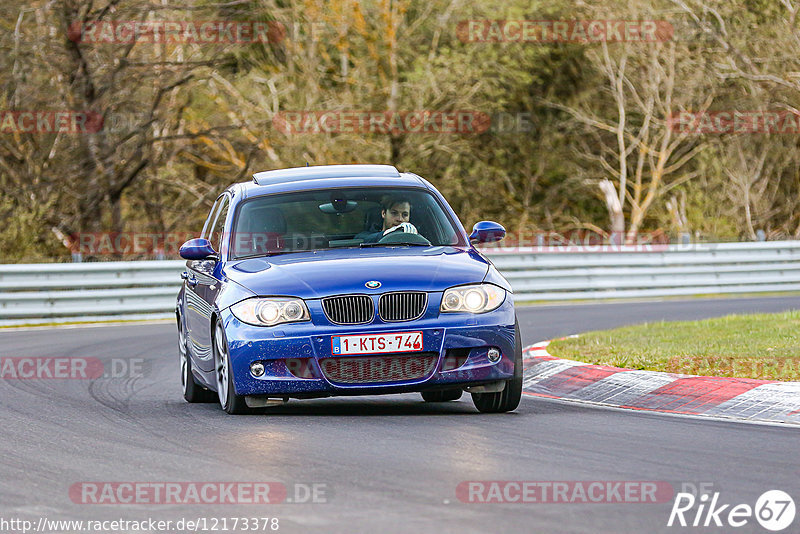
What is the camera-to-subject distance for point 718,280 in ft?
88.8

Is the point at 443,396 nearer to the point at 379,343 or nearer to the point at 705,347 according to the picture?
the point at 379,343

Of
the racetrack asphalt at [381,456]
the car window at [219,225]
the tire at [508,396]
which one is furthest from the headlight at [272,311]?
the car window at [219,225]

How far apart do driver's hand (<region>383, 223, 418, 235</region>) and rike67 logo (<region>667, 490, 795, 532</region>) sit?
15.2 ft

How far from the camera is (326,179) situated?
11.2 m

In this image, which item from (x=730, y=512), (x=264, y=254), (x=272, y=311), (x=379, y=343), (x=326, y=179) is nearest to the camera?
(x=730, y=512)

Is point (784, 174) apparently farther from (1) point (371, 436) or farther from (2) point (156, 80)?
(1) point (371, 436)

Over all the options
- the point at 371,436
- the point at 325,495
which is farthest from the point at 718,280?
the point at 325,495

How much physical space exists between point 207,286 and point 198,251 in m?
0.30

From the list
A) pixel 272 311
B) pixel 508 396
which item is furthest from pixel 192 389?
pixel 508 396

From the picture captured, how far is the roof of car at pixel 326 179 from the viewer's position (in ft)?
36.5

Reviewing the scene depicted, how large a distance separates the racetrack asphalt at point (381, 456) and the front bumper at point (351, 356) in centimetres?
24

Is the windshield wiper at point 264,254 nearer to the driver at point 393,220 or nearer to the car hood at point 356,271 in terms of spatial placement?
the car hood at point 356,271

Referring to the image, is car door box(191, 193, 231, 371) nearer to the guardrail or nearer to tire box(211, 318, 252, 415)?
tire box(211, 318, 252, 415)

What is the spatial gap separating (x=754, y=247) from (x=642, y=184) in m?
16.5
